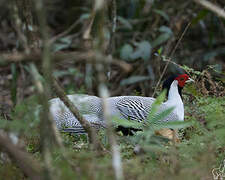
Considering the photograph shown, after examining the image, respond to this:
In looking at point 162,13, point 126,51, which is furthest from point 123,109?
point 162,13

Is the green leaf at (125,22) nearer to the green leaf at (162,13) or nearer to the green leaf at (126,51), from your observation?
the green leaf at (126,51)

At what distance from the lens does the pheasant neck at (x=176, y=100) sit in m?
3.80

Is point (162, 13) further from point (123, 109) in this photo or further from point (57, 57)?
point (57, 57)

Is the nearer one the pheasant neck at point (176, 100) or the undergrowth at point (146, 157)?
the undergrowth at point (146, 157)

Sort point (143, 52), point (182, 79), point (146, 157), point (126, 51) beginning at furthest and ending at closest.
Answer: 1. point (126, 51)
2. point (143, 52)
3. point (182, 79)
4. point (146, 157)

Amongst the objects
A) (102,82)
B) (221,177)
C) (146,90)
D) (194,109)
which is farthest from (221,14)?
(146,90)

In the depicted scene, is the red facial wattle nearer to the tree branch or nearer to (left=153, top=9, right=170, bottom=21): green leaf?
(left=153, top=9, right=170, bottom=21): green leaf

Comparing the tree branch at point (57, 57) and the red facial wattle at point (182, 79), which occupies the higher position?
the red facial wattle at point (182, 79)

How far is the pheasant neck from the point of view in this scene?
3.80 metres

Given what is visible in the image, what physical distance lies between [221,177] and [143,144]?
2.64 ft

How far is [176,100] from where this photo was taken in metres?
3.97

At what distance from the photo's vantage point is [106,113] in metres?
1.56

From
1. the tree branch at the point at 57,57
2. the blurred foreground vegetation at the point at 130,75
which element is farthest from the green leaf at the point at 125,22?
the tree branch at the point at 57,57

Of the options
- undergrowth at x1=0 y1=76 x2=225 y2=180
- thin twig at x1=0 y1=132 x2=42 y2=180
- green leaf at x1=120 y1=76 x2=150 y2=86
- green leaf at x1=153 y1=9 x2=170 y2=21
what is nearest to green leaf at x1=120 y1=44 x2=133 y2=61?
green leaf at x1=120 y1=76 x2=150 y2=86
